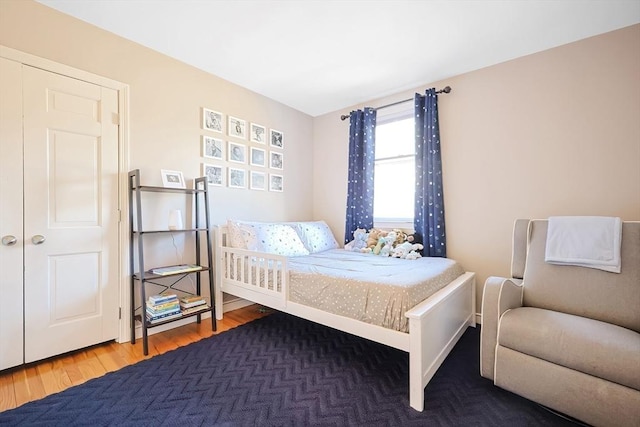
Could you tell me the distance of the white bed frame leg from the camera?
1.50 m

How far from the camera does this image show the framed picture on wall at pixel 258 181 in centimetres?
323

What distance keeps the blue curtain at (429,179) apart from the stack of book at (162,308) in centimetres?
246

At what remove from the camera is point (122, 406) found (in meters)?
1.50

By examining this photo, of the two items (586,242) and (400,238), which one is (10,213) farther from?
(586,242)

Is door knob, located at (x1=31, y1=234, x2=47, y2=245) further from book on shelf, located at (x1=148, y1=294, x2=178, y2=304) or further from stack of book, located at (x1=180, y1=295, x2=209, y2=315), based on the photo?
stack of book, located at (x1=180, y1=295, x2=209, y2=315)

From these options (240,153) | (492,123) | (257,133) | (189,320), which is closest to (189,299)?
(189,320)

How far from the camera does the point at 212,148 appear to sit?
284 cm

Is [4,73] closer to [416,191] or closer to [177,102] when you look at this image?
[177,102]

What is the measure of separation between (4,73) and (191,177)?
1325 millimetres

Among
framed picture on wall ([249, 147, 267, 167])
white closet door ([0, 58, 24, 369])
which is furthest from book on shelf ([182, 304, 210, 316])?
framed picture on wall ([249, 147, 267, 167])

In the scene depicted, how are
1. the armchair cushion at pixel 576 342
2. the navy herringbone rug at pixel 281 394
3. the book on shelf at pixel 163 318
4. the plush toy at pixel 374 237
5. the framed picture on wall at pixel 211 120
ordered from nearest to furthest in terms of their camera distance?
the armchair cushion at pixel 576 342
the navy herringbone rug at pixel 281 394
the book on shelf at pixel 163 318
the framed picture on wall at pixel 211 120
the plush toy at pixel 374 237

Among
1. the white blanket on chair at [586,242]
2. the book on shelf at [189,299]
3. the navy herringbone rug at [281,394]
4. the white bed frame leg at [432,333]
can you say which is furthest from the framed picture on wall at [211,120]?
the white blanket on chair at [586,242]

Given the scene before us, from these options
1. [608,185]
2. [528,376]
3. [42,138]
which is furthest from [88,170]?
[608,185]

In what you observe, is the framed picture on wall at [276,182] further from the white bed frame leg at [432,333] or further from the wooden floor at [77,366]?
the white bed frame leg at [432,333]
